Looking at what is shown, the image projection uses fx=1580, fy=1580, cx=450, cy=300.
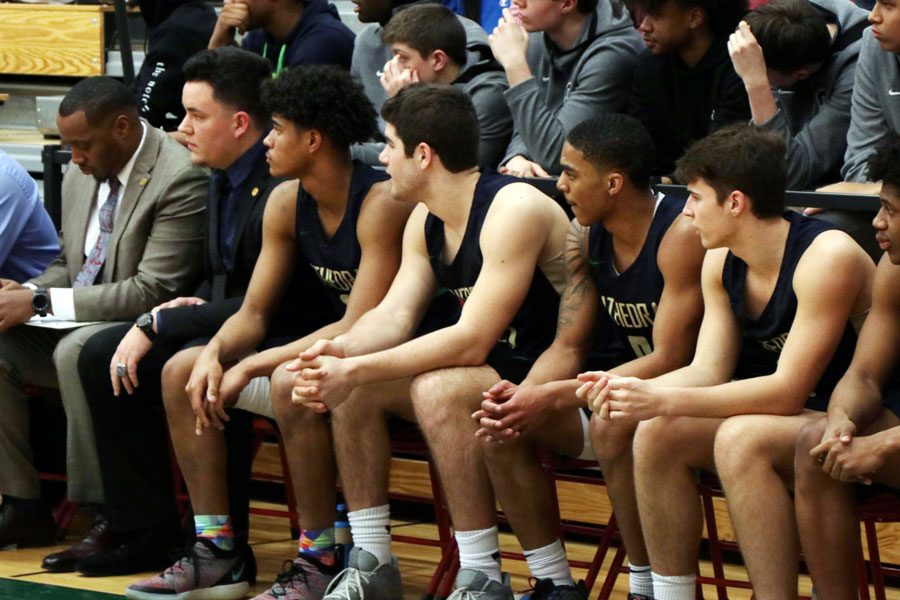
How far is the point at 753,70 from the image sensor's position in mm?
3959

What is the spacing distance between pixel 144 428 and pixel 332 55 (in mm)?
1572

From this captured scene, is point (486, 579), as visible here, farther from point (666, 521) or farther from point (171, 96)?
point (171, 96)

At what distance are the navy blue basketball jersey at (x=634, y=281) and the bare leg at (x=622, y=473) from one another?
0.33 metres

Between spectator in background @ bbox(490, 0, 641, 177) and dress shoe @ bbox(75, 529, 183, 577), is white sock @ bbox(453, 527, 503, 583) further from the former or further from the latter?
spectator in background @ bbox(490, 0, 641, 177)

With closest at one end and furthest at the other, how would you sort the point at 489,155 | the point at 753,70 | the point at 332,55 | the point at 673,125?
the point at 753,70 < the point at 673,125 < the point at 489,155 < the point at 332,55

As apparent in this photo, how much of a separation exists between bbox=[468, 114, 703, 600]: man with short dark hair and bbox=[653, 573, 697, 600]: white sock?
19 cm

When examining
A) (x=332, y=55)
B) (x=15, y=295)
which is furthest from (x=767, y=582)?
(x=332, y=55)

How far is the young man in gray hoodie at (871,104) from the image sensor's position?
395 cm

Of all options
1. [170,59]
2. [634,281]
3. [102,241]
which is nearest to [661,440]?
[634,281]

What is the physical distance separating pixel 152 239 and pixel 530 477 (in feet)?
5.09

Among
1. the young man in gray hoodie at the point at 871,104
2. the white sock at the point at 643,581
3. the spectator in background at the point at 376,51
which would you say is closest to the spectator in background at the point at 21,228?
the spectator in background at the point at 376,51

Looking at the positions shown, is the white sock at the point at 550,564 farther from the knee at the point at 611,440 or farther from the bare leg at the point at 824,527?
the bare leg at the point at 824,527

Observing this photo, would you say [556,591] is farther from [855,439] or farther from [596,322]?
[855,439]

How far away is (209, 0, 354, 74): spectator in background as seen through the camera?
526cm
